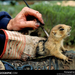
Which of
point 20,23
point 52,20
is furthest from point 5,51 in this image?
point 52,20

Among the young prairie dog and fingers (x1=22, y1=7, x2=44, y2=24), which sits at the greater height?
fingers (x1=22, y1=7, x2=44, y2=24)

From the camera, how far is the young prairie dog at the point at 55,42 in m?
0.61

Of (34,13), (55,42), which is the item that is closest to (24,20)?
(34,13)

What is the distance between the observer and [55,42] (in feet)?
2.14

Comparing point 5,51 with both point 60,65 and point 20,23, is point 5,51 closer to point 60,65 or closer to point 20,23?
point 20,23

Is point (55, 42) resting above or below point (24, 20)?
below

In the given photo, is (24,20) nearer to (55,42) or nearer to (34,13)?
(34,13)

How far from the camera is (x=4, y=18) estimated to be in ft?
2.41

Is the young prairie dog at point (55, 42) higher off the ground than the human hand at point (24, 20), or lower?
lower

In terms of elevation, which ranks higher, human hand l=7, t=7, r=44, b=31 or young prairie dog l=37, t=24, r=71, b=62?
human hand l=7, t=7, r=44, b=31

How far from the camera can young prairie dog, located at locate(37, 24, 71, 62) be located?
2.01ft

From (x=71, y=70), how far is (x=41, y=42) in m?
0.22

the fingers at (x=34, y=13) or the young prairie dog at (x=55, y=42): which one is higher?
the fingers at (x=34, y=13)

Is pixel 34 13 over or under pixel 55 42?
over
